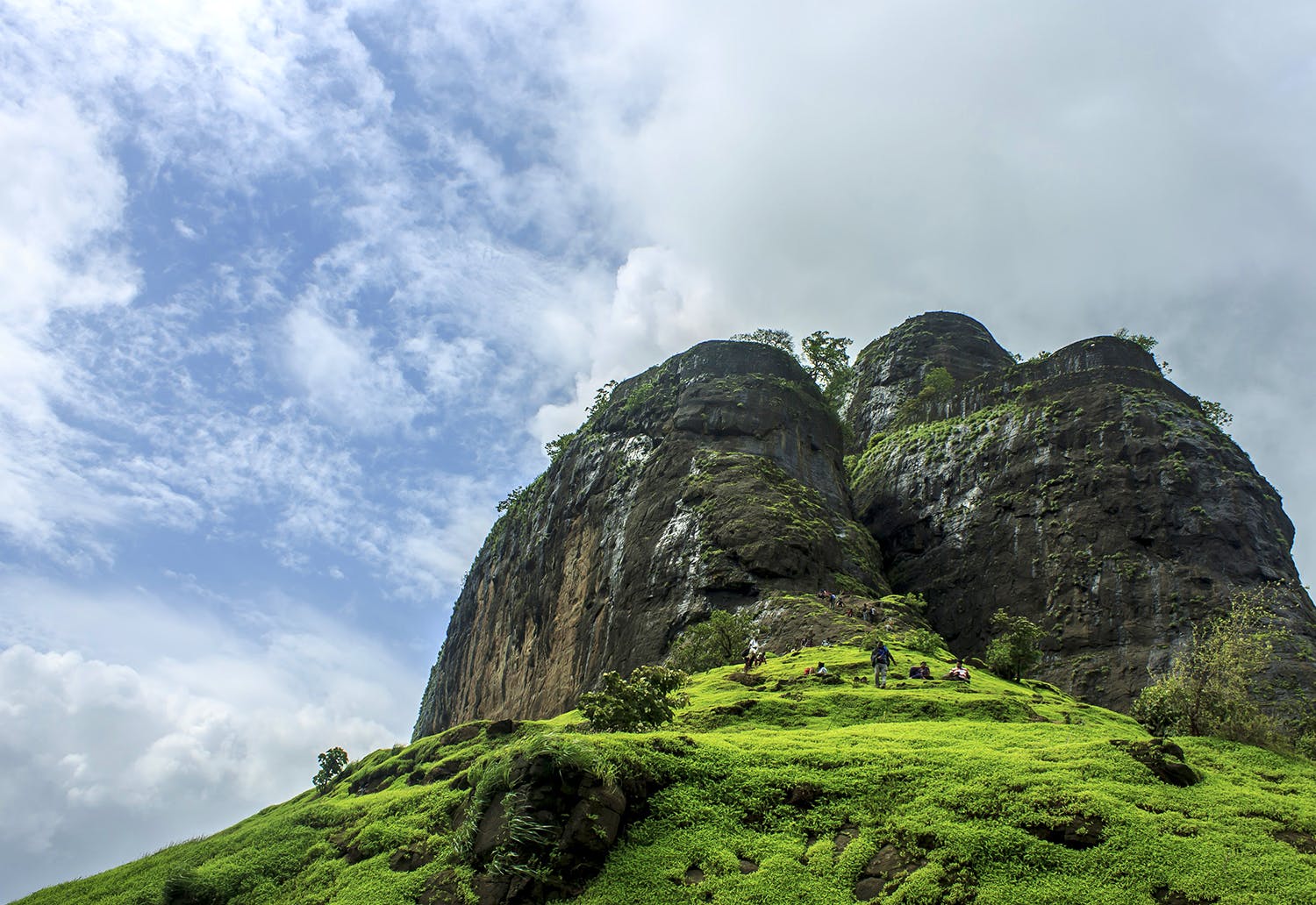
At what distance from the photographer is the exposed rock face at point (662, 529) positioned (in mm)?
48844

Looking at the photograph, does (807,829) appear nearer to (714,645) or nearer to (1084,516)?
(714,645)

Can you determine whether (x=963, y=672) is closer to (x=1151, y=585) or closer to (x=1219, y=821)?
(x=1219, y=821)

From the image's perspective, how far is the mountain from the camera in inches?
1838

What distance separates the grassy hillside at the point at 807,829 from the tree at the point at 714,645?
623 inches

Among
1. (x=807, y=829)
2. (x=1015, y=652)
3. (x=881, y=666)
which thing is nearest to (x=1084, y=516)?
(x=1015, y=652)

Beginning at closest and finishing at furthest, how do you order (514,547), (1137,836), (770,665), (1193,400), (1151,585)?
(1137,836) < (770,665) < (1151,585) < (1193,400) < (514,547)

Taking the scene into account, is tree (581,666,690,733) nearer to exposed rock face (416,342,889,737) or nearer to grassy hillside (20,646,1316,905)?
grassy hillside (20,646,1316,905)

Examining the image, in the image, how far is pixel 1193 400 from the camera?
194 feet

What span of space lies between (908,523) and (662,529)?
19.1 meters

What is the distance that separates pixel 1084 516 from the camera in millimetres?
52625


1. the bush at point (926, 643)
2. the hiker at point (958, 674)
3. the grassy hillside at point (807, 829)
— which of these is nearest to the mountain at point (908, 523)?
the bush at point (926, 643)

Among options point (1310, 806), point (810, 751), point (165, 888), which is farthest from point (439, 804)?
point (1310, 806)

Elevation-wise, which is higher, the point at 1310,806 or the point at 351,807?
the point at 351,807

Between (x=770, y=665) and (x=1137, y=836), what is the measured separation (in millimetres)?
19608
